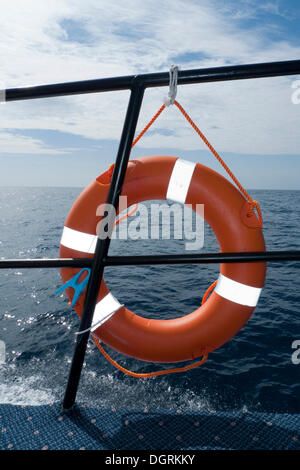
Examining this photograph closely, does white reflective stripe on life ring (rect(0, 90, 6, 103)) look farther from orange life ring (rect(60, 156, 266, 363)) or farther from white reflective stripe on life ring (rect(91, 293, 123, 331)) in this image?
white reflective stripe on life ring (rect(91, 293, 123, 331))

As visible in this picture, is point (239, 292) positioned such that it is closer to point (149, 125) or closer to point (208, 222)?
point (208, 222)

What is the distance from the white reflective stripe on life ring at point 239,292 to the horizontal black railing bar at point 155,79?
858 millimetres

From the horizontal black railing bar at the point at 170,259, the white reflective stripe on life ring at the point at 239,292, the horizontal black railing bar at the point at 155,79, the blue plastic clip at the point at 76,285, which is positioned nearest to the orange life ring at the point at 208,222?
the white reflective stripe on life ring at the point at 239,292

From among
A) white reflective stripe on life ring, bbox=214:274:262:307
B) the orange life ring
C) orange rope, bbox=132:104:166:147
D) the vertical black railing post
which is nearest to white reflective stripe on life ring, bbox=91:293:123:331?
the orange life ring

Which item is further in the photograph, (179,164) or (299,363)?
(299,363)

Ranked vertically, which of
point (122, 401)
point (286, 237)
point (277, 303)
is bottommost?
point (122, 401)

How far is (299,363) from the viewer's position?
328 cm

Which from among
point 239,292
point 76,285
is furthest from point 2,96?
point 239,292

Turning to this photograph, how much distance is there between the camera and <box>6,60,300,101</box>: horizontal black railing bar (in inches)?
38.7

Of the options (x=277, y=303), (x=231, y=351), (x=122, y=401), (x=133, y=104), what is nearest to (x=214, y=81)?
(x=133, y=104)

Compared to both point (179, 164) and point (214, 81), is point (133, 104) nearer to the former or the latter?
point (214, 81)

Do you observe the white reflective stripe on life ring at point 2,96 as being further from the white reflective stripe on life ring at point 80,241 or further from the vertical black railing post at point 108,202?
the white reflective stripe on life ring at point 80,241

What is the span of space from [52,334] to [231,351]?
2250mm

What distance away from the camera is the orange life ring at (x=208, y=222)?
1.36 m
